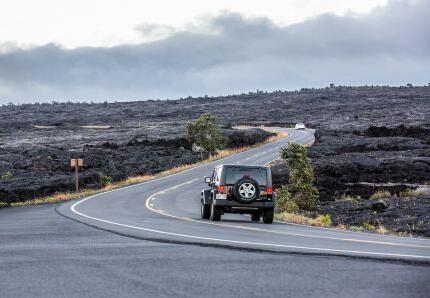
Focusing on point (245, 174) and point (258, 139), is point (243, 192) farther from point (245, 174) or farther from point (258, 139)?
point (258, 139)

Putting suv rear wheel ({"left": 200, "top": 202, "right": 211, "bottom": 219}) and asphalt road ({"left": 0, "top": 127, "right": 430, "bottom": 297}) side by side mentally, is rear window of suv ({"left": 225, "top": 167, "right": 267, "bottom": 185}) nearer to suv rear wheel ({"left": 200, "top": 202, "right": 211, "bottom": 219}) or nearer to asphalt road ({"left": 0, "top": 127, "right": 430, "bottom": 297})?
suv rear wheel ({"left": 200, "top": 202, "right": 211, "bottom": 219})

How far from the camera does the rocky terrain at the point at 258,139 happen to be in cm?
4616

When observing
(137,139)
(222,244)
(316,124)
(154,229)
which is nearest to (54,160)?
(137,139)

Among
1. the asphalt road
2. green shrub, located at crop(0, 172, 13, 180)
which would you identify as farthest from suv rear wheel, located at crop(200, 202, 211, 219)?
green shrub, located at crop(0, 172, 13, 180)

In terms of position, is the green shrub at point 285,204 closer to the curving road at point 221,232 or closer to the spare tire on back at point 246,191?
the curving road at point 221,232

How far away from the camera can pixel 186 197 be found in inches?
1591

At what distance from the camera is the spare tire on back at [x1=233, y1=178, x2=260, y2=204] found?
24.1 m

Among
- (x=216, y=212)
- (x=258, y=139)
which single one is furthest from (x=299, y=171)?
(x=258, y=139)

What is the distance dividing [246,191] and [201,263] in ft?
40.0

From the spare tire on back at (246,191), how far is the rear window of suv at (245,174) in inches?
15.5

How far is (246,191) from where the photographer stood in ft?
79.5

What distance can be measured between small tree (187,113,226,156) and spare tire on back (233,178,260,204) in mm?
43450

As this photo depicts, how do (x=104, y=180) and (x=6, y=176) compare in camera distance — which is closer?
(x=104, y=180)

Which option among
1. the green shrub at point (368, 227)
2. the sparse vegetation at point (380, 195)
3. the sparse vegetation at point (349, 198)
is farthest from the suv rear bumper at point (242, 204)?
the sparse vegetation at point (380, 195)
